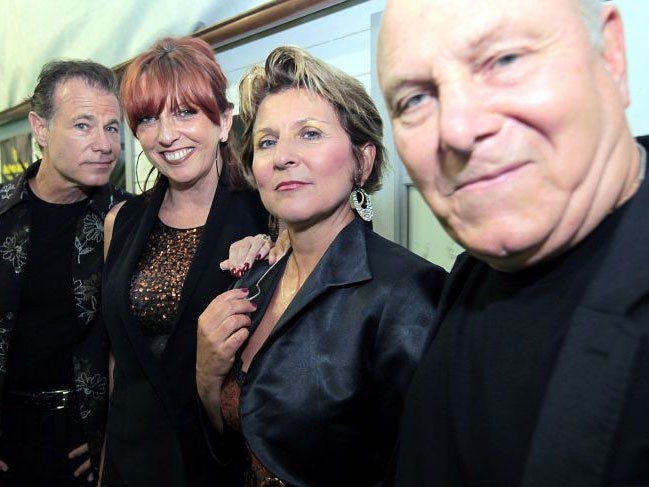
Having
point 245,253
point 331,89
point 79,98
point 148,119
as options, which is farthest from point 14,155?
point 331,89

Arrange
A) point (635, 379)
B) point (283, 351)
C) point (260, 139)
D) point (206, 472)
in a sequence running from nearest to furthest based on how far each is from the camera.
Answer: point (635, 379)
point (283, 351)
point (260, 139)
point (206, 472)

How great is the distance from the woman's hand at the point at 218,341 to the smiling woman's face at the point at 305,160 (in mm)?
220

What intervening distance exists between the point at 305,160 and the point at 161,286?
57cm

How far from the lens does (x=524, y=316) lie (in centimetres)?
62

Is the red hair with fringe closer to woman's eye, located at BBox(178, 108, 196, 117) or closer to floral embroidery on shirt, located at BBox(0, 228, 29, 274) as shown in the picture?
woman's eye, located at BBox(178, 108, 196, 117)

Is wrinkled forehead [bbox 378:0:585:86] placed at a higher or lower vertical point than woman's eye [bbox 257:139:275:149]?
lower

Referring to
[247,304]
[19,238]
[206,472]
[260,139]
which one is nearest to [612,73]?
[260,139]

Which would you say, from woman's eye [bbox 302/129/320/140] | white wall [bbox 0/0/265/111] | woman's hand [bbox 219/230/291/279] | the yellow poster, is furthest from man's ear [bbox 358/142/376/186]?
the yellow poster

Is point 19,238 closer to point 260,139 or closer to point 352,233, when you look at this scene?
point 260,139

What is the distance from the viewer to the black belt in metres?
1.79

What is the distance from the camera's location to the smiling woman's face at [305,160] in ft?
3.69

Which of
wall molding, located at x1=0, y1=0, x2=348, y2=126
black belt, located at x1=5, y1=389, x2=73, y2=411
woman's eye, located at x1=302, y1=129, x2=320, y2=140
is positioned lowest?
black belt, located at x1=5, y1=389, x2=73, y2=411

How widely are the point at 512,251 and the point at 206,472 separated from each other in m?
1.10

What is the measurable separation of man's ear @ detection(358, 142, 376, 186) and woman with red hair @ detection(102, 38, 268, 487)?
374 millimetres
